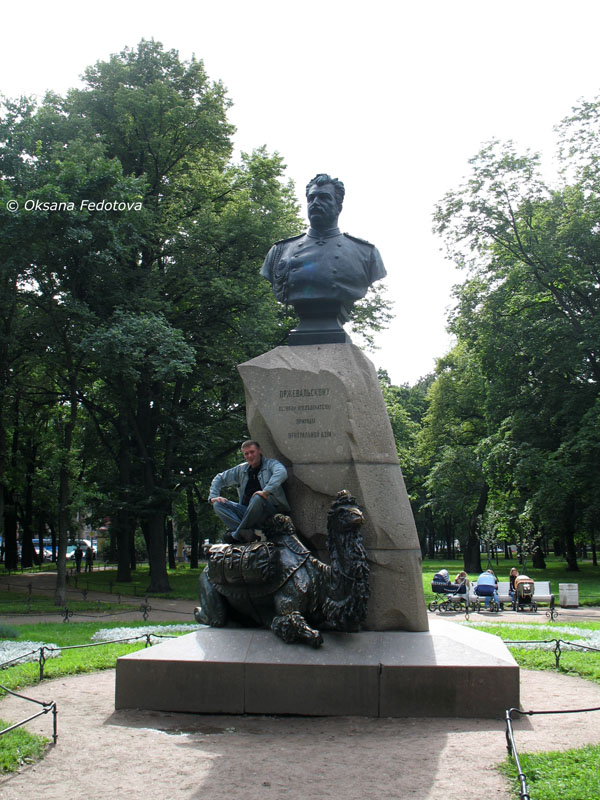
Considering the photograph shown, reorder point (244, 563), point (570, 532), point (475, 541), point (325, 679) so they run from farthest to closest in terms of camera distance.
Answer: point (475, 541) → point (570, 532) → point (244, 563) → point (325, 679)

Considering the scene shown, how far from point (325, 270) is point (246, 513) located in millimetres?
2862

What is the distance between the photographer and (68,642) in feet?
38.8

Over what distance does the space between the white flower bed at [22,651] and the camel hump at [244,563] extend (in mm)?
3184

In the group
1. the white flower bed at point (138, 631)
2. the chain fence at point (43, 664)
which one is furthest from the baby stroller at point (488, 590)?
the chain fence at point (43, 664)

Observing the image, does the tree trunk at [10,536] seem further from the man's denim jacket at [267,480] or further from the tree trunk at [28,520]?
the man's denim jacket at [267,480]

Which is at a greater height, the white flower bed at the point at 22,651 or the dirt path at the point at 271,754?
the dirt path at the point at 271,754

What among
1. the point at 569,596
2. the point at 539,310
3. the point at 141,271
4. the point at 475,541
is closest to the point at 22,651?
the point at 141,271

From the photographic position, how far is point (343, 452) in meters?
7.62

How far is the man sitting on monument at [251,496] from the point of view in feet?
24.0

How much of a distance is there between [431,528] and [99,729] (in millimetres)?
55793

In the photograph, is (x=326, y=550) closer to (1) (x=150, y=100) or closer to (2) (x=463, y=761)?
(2) (x=463, y=761)

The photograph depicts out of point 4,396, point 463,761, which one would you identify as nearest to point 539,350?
point 4,396

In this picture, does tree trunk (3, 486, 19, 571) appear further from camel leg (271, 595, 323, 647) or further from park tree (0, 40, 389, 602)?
camel leg (271, 595, 323, 647)

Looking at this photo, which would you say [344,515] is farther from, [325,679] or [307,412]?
[325,679]
